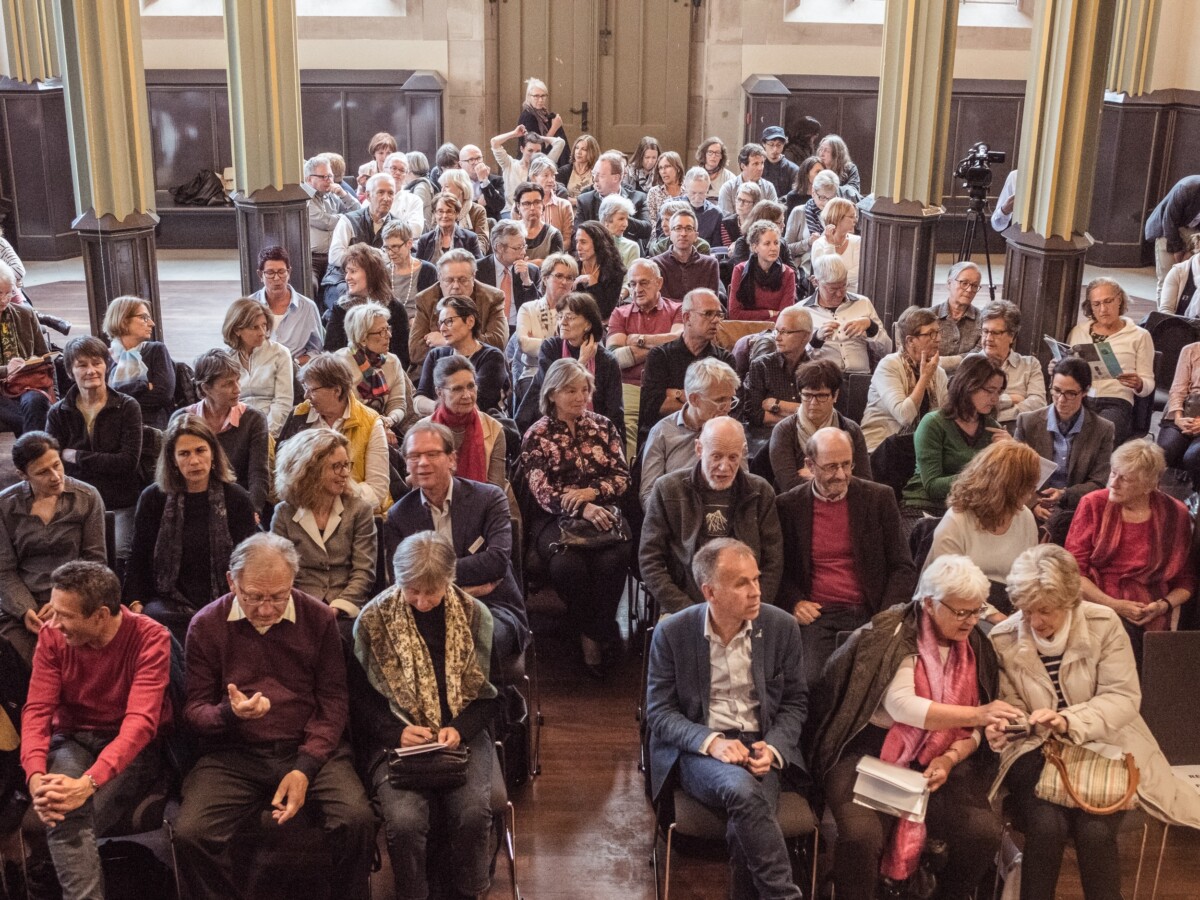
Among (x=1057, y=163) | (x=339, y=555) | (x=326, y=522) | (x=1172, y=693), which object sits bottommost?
(x=1172, y=693)

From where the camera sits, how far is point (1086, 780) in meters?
3.81

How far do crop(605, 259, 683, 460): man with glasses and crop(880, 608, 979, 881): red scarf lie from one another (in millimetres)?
2550

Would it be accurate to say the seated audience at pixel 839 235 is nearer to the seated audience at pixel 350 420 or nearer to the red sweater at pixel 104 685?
the seated audience at pixel 350 420

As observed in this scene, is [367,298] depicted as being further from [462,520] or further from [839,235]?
[839,235]

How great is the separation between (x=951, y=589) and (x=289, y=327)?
156 inches

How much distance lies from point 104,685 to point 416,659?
0.88 metres

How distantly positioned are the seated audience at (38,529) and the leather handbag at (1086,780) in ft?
10.0

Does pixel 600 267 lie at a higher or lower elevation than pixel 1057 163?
lower

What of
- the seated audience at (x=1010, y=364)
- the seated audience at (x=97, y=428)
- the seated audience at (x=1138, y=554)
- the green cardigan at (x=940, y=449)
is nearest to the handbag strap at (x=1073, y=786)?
the seated audience at (x=1138, y=554)

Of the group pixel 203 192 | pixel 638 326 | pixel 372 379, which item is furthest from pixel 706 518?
pixel 203 192

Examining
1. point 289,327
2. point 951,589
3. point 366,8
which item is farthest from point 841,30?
point 951,589

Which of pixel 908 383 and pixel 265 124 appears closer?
pixel 908 383

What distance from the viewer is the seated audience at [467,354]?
581 centimetres

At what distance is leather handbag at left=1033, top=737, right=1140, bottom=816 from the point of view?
3787 mm
